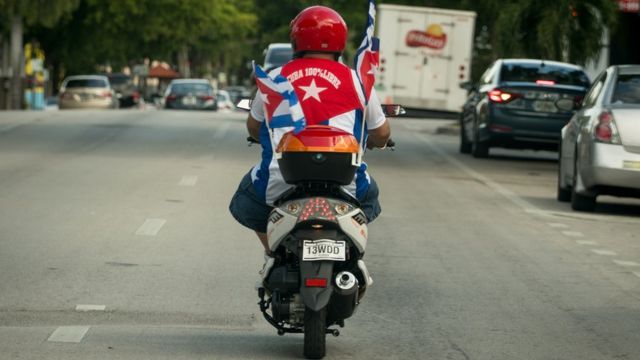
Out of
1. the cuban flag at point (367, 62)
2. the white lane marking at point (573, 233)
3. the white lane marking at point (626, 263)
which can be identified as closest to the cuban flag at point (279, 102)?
the cuban flag at point (367, 62)

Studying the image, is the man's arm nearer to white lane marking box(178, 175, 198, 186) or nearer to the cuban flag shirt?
the cuban flag shirt

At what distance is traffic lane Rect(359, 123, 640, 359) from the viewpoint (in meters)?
8.43

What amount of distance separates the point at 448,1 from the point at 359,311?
4197 cm

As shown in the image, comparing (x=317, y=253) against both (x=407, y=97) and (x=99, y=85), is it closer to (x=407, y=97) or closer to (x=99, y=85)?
(x=407, y=97)

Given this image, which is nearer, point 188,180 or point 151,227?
point 151,227

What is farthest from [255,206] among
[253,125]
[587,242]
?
[587,242]

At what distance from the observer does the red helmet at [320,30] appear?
7.49 m

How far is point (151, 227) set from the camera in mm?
13930

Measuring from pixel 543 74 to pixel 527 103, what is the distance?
0.79 metres

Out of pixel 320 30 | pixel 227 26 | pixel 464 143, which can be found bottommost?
pixel 227 26

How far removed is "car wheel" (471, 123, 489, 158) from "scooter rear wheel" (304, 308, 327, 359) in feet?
61.3

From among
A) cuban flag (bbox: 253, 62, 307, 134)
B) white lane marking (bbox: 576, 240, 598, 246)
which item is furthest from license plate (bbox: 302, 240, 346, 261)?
white lane marking (bbox: 576, 240, 598, 246)

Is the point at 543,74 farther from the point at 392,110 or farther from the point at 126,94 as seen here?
the point at 126,94

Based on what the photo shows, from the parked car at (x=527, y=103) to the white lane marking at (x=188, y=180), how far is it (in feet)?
21.4
